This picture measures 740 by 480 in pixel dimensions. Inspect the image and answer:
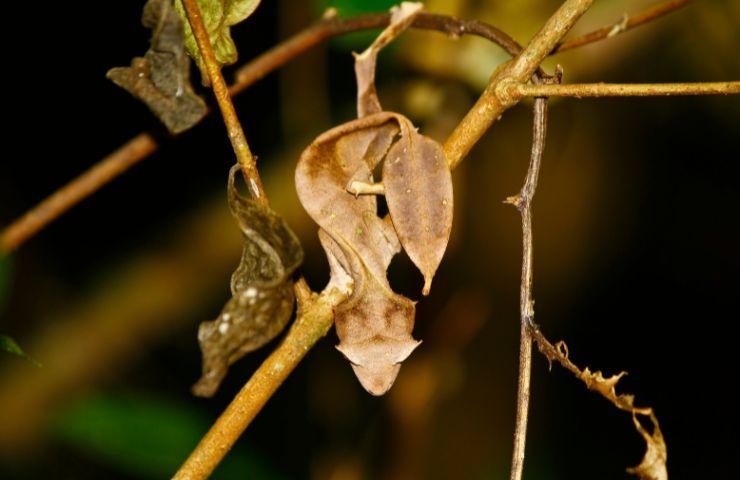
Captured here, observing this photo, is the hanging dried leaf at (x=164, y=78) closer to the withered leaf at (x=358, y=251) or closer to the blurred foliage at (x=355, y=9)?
the withered leaf at (x=358, y=251)

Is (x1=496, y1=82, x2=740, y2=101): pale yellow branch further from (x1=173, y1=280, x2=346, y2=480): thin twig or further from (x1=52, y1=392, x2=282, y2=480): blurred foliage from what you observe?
(x1=52, y1=392, x2=282, y2=480): blurred foliage

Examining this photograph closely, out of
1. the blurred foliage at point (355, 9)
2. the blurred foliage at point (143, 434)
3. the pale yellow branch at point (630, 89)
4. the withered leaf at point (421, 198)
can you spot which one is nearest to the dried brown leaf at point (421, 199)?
the withered leaf at point (421, 198)

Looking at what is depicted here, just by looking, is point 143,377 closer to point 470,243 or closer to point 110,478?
point 110,478

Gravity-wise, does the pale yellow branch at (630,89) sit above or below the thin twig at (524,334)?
above

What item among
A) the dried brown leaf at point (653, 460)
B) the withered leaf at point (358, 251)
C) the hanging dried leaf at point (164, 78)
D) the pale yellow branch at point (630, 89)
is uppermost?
the hanging dried leaf at point (164, 78)

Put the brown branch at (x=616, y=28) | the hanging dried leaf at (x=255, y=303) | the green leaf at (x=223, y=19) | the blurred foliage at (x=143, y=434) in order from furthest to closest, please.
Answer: the blurred foliage at (x=143, y=434), the brown branch at (x=616, y=28), the green leaf at (x=223, y=19), the hanging dried leaf at (x=255, y=303)

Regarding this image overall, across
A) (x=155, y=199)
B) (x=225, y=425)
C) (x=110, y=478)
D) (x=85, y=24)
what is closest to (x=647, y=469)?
(x=225, y=425)

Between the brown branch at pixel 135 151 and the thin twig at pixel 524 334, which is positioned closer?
the thin twig at pixel 524 334
